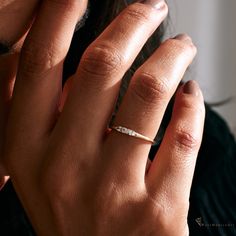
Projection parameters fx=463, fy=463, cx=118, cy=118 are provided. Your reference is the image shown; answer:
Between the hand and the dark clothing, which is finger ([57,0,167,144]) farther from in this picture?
the dark clothing

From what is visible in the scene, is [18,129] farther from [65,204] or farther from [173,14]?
[173,14]

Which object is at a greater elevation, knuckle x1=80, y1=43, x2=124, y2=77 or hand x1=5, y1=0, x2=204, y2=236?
knuckle x1=80, y1=43, x2=124, y2=77

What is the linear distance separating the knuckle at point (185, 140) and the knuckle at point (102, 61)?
0.15 meters

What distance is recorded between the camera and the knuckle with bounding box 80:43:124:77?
67 centimetres

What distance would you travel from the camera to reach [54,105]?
71 cm

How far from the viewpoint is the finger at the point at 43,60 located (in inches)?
26.4

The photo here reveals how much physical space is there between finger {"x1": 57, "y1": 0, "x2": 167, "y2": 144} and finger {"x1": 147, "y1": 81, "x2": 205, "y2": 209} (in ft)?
0.35

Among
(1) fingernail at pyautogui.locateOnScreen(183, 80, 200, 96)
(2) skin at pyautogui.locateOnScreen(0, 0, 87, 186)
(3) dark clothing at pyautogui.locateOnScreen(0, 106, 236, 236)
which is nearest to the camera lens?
(2) skin at pyautogui.locateOnScreen(0, 0, 87, 186)

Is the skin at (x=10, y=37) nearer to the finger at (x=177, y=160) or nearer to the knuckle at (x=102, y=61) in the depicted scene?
the knuckle at (x=102, y=61)

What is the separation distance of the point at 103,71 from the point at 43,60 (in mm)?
89

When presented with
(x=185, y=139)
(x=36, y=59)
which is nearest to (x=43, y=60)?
(x=36, y=59)

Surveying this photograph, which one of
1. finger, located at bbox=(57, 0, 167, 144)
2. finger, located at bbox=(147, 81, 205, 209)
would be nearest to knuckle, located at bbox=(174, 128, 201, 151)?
finger, located at bbox=(147, 81, 205, 209)

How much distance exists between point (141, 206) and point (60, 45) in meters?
0.27

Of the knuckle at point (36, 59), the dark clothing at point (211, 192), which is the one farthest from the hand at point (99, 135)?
the dark clothing at point (211, 192)
